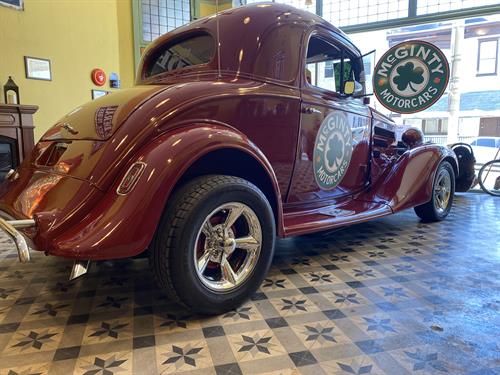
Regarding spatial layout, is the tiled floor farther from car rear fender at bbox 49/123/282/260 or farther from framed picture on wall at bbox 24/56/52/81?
framed picture on wall at bbox 24/56/52/81

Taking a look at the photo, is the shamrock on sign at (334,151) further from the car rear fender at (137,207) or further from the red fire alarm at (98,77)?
the red fire alarm at (98,77)

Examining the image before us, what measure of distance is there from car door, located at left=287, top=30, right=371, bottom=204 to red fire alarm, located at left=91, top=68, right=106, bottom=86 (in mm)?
4173

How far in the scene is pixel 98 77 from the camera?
19.2ft

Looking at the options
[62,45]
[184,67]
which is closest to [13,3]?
[62,45]

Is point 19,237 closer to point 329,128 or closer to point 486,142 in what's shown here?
point 329,128

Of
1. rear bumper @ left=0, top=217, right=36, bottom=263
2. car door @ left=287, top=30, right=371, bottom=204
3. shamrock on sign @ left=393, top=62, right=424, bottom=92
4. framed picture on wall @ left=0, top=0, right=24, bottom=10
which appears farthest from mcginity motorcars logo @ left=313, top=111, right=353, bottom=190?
framed picture on wall @ left=0, top=0, right=24, bottom=10

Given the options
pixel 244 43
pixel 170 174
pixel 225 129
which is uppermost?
pixel 244 43

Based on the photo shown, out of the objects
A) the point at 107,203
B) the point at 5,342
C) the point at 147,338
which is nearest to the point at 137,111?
the point at 107,203

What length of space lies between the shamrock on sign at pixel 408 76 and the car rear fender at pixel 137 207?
3.32 metres

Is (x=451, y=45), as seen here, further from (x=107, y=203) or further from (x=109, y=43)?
(x=107, y=203)

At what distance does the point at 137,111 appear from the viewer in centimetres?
175

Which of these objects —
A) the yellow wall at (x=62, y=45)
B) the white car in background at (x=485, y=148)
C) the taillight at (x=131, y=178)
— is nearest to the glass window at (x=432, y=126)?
the white car in background at (x=485, y=148)

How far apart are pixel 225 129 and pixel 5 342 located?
Answer: 4.46 feet

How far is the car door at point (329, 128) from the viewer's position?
2.44m
